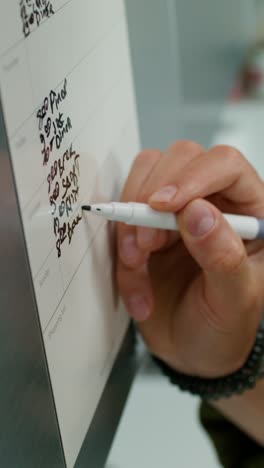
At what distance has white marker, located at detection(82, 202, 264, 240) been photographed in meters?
0.28

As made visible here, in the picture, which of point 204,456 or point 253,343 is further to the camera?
point 204,456

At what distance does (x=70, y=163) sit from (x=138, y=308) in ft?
0.35

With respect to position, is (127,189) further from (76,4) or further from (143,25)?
(143,25)

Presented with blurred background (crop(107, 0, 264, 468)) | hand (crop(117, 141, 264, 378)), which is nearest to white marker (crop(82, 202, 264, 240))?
hand (crop(117, 141, 264, 378))

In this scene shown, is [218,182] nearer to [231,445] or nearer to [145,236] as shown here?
[145,236]

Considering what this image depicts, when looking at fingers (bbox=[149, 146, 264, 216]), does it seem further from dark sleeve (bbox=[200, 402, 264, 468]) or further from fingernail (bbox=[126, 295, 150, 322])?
dark sleeve (bbox=[200, 402, 264, 468])

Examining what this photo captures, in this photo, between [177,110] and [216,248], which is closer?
[216,248]

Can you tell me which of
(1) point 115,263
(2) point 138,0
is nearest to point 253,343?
(1) point 115,263

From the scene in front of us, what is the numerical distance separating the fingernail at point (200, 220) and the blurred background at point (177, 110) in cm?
14

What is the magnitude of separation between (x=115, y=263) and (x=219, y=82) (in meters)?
0.62

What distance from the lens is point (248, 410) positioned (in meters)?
0.40

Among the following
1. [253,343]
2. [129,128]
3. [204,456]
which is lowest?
[204,456]

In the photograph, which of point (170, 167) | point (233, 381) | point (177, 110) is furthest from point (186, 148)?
point (177, 110)

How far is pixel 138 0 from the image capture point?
537mm
